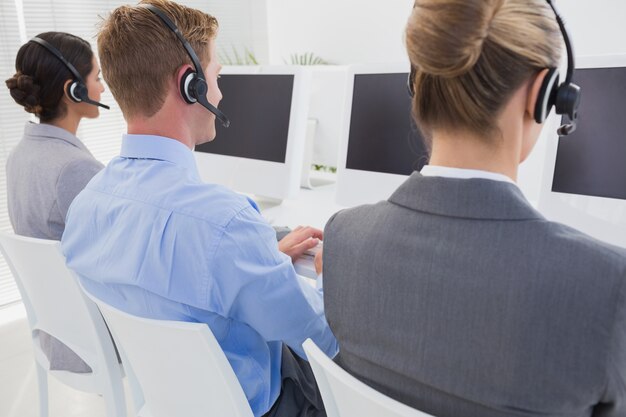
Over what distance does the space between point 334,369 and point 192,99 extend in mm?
666

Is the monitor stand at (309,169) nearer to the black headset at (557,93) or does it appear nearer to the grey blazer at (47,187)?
the grey blazer at (47,187)

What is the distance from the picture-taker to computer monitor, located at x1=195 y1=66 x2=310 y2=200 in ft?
6.11


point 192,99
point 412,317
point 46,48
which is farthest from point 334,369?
point 46,48

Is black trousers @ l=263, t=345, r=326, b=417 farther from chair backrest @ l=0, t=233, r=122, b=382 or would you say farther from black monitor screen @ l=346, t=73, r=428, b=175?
black monitor screen @ l=346, t=73, r=428, b=175

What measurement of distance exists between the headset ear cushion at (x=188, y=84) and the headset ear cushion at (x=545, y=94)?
0.66 m

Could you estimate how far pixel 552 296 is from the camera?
601 mm

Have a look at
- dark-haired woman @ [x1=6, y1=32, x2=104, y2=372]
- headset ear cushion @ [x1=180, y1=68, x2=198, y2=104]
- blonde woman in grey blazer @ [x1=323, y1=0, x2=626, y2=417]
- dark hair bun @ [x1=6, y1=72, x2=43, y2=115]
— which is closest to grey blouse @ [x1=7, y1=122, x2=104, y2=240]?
dark-haired woman @ [x1=6, y1=32, x2=104, y2=372]

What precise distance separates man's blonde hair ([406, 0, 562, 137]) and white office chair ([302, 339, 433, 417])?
33 cm

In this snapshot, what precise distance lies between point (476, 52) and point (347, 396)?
435 millimetres

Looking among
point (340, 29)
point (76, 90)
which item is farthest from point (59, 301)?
point (340, 29)

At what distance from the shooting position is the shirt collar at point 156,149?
110 cm

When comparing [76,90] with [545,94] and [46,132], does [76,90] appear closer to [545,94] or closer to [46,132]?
[46,132]

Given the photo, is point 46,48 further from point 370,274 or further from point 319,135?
point 370,274

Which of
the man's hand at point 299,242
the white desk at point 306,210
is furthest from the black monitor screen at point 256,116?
the man's hand at point 299,242
